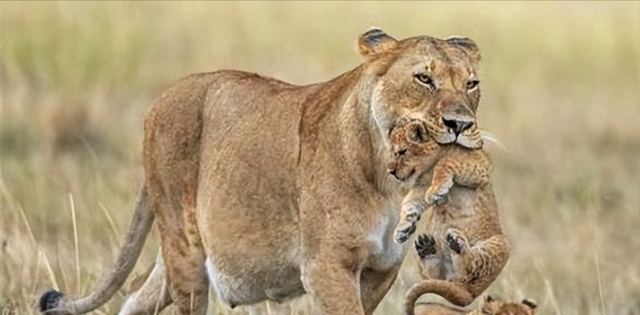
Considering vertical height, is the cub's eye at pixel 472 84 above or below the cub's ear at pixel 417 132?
above

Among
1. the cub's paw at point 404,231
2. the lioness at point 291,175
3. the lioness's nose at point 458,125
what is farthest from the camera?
the lioness at point 291,175

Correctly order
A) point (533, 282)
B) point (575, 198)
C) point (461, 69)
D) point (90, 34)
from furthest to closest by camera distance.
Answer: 1. point (90, 34)
2. point (575, 198)
3. point (533, 282)
4. point (461, 69)

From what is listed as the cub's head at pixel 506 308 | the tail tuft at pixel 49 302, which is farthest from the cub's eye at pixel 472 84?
the tail tuft at pixel 49 302

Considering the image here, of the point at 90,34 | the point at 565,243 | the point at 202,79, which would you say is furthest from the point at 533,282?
the point at 90,34

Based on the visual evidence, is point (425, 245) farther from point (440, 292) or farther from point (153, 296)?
→ point (153, 296)

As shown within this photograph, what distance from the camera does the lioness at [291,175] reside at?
21.8 feet

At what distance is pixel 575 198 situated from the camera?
1159 centimetres

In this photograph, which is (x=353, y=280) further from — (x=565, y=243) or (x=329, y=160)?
(x=565, y=243)

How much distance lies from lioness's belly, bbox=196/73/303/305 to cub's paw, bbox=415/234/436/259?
1.72ft

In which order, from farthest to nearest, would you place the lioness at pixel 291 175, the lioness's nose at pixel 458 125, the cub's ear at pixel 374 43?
the cub's ear at pixel 374 43 < the lioness at pixel 291 175 < the lioness's nose at pixel 458 125

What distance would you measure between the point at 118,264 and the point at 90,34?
6206 mm

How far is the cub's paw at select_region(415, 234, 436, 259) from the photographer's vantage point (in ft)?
21.4

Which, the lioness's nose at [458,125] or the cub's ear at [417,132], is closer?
the lioness's nose at [458,125]

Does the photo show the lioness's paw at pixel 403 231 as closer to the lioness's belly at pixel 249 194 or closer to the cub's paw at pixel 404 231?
the cub's paw at pixel 404 231
